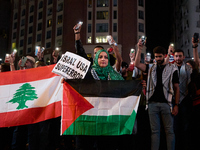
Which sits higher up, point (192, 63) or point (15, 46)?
point (15, 46)

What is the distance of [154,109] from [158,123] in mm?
282

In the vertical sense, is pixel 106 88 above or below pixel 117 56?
below

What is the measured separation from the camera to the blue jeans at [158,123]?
4480 millimetres

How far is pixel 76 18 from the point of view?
1583 inches

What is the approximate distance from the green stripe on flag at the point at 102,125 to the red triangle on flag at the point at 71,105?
84 millimetres

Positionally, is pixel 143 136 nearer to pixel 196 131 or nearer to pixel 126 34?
pixel 196 131

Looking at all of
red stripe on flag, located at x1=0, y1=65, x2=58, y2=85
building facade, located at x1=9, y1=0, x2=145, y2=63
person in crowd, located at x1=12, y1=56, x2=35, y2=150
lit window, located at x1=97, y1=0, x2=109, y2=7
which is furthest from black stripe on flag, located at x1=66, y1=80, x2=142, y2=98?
lit window, located at x1=97, y1=0, x2=109, y2=7

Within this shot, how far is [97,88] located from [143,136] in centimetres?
257

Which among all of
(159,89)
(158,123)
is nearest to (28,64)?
(159,89)

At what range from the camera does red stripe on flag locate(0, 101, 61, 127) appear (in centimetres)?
478

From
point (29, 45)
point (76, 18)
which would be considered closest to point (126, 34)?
point (76, 18)

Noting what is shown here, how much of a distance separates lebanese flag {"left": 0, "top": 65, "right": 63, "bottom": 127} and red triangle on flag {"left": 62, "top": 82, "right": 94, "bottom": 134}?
0.85 metres

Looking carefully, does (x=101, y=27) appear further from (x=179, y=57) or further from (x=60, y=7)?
(x=179, y=57)

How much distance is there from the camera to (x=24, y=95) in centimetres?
501
